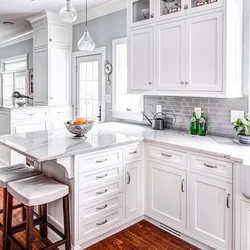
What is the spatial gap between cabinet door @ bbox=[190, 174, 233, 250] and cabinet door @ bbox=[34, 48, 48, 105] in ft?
10.8

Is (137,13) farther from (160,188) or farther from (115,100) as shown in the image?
(160,188)

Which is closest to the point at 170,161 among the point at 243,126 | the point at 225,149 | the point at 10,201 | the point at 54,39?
the point at 225,149

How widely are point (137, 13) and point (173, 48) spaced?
A: 28.8 inches

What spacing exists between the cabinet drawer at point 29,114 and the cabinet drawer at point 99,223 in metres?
2.52

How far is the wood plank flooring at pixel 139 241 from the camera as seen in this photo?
2.44m

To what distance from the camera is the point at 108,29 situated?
403cm

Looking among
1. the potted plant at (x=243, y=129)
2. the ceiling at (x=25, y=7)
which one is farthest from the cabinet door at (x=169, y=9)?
the ceiling at (x=25, y=7)

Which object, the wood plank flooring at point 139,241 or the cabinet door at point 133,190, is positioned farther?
the cabinet door at point 133,190

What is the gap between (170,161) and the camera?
254 cm

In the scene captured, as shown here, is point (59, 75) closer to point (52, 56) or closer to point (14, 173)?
point (52, 56)

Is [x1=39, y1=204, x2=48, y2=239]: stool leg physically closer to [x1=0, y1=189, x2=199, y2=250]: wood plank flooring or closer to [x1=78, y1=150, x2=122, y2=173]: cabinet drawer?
[x1=0, y1=189, x2=199, y2=250]: wood plank flooring

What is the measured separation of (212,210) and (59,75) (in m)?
3.49

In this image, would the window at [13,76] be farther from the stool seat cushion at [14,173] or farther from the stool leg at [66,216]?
the stool leg at [66,216]

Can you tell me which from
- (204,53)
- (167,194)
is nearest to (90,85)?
(204,53)
